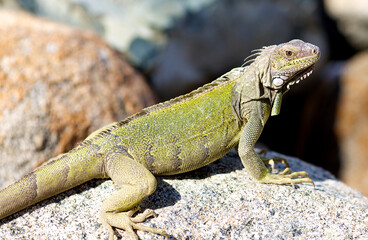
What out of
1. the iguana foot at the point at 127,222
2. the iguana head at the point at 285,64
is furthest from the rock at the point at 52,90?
the iguana head at the point at 285,64

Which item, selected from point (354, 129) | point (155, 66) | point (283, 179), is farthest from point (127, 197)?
point (354, 129)

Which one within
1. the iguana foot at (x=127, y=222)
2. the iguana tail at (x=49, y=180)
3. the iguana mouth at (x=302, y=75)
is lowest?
the iguana foot at (x=127, y=222)

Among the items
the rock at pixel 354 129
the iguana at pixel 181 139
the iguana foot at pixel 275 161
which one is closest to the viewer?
the iguana at pixel 181 139

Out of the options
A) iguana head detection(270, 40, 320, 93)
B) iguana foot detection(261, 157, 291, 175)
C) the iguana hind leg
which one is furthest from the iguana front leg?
the iguana hind leg

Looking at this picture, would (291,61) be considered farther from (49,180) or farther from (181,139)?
(49,180)

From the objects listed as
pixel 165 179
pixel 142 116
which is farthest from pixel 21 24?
pixel 165 179

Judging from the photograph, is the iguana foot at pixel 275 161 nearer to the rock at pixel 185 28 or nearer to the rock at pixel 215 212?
the rock at pixel 215 212

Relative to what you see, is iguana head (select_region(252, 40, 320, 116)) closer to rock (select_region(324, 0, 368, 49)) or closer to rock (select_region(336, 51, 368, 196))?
rock (select_region(336, 51, 368, 196))
